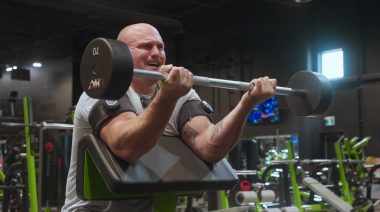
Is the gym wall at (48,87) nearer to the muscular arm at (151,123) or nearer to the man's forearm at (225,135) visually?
the man's forearm at (225,135)

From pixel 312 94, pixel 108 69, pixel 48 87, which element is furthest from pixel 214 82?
pixel 48 87

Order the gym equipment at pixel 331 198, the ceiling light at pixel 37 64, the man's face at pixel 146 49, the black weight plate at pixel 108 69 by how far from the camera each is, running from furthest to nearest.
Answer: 1. the ceiling light at pixel 37 64
2. the gym equipment at pixel 331 198
3. the man's face at pixel 146 49
4. the black weight plate at pixel 108 69

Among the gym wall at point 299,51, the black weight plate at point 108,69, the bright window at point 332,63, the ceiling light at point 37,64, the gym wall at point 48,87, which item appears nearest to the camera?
the black weight plate at point 108,69

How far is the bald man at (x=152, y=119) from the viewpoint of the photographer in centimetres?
132

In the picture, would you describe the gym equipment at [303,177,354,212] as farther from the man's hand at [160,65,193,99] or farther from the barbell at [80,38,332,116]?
the man's hand at [160,65,193,99]

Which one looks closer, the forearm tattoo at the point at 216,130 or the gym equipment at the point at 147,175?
the gym equipment at the point at 147,175

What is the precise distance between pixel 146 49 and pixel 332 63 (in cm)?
838

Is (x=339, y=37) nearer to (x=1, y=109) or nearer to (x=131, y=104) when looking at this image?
(x=131, y=104)

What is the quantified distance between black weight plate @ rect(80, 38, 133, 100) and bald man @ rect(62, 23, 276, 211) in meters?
0.11

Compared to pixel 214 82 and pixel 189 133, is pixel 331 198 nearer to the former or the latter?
pixel 189 133

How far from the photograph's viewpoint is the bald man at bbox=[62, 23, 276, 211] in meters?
1.32

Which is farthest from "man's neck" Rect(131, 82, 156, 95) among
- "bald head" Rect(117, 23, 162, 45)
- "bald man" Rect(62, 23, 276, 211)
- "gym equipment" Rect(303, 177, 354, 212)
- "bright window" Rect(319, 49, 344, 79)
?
"bright window" Rect(319, 49, 344, 79)

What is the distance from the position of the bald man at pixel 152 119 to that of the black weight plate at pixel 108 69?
4.3 inches

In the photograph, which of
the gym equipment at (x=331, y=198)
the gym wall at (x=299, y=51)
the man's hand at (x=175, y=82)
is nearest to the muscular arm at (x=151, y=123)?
the man's hand at (x=175, y=82)
